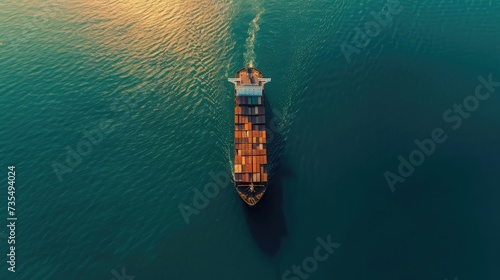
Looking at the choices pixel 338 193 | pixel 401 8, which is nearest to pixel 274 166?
pixel 338 193

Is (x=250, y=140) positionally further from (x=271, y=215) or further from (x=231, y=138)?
(x=271, y=215)

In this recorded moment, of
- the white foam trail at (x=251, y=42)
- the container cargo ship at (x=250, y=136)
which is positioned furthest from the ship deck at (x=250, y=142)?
the white foam trail at (x=251, y=42)

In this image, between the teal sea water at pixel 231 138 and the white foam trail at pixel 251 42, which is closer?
the teal sea water at pixel 231 138

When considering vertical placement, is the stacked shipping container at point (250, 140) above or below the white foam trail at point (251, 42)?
below

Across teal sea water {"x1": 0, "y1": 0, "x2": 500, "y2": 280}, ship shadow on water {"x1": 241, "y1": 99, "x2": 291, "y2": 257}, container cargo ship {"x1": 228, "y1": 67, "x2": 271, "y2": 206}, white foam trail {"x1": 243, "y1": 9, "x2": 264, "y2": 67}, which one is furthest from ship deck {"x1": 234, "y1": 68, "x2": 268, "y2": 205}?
white foam trail {"x1": 243, "y1": 9, "x2": 264, "y2": 67}

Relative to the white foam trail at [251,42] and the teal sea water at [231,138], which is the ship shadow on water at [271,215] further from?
the white foam trail at [251,42]

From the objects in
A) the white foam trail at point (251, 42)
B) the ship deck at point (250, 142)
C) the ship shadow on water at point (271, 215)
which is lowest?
the ship shadow on water at point (271, 215)

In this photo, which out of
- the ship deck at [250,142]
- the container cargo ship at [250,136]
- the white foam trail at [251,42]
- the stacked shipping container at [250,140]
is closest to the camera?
the ship deck at [250,142]

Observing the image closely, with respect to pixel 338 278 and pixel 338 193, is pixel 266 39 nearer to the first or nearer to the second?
pixel 338 193
